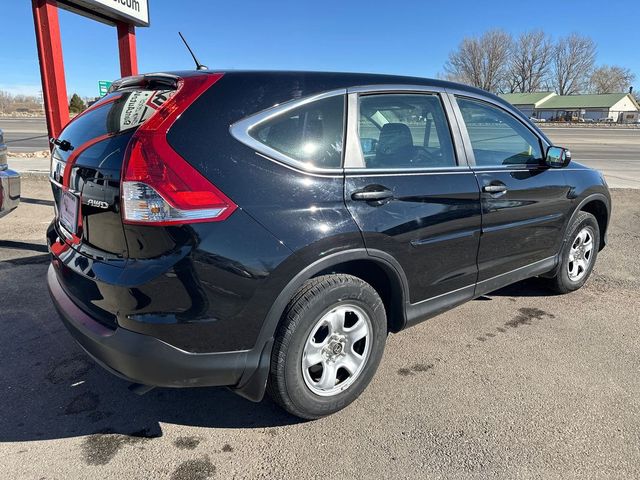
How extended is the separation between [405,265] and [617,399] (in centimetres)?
152

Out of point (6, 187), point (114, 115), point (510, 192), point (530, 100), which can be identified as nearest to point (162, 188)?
point (114, 115)

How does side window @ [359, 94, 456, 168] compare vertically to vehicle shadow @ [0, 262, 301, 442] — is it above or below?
above

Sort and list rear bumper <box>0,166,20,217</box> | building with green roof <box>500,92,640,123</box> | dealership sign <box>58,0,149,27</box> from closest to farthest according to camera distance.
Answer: rear bumper <box>0,166,20,217</box>
dealership sign <box>58,0,149,27</box>
building with green roof <box>500,92,640,123</box>

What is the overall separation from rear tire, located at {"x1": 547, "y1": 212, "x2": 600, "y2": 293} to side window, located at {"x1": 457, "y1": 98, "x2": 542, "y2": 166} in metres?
0.89

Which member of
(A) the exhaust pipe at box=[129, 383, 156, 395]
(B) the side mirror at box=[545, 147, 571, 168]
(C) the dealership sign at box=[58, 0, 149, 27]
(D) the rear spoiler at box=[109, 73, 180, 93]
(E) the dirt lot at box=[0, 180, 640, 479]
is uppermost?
(C) the dealership sign at box=[58, 0, 149, 27]

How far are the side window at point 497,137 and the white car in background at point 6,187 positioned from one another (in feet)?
14.3

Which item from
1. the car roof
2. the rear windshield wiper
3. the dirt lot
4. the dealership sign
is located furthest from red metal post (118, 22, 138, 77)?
the car roof

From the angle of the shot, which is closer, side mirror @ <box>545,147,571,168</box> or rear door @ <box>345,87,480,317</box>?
rear door @ <box>345,87,480,317</box>

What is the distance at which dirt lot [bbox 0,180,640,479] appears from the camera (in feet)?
7.36

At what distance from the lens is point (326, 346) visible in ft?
8.23

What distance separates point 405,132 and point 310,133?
2.82 ft

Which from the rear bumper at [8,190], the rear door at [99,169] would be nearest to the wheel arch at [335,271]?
the rear door at [99,169]

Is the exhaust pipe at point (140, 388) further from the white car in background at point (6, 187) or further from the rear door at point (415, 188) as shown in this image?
the white car in background at point (6, 187)

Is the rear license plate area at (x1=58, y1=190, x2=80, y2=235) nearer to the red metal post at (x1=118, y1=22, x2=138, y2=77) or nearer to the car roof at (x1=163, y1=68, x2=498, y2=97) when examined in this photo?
the car roof at (x1=163, y1=68, x2=498, y2=97)
